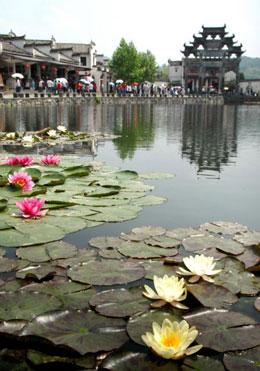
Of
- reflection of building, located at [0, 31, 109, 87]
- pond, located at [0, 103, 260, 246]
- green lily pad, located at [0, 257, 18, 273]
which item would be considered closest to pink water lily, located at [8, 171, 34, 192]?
pond, located at [0, 103, 260, 246]

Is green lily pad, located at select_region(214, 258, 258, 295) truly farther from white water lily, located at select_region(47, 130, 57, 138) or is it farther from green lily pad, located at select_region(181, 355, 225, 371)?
white water lily, located at select_region(47, 130, 57, 138)

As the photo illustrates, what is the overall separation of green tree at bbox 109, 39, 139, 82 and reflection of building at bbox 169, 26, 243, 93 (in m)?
7.00

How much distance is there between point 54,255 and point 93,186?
1.56 m

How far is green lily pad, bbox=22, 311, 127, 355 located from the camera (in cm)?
155

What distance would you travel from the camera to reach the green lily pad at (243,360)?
1452 millimetres

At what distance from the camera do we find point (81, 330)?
1.64m

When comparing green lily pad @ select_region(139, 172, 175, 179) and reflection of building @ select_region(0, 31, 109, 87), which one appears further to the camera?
reflection of building @ select_region(0, 31, 109, 87)

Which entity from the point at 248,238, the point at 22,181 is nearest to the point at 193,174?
the point at 22,181

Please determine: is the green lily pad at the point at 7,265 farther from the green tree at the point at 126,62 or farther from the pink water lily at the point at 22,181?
the green tree at the point at 126,62

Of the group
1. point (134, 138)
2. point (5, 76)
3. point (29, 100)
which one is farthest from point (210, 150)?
point (5, 76)

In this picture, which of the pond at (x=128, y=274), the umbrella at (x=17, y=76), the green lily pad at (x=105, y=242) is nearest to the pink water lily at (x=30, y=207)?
the pond at (x=128, y=274)

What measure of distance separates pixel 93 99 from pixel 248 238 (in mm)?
31845

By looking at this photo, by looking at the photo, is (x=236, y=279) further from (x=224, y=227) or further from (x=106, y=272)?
(x=224, y=227)

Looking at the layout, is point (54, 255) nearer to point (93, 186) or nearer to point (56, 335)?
point (56, 335)
